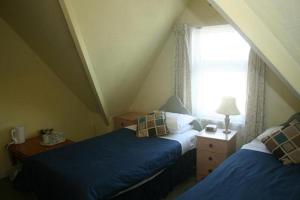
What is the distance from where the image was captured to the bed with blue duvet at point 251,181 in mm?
1661

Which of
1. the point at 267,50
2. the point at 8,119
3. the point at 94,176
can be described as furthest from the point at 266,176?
the point at 8,119

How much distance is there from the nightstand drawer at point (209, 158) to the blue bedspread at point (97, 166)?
310 mm

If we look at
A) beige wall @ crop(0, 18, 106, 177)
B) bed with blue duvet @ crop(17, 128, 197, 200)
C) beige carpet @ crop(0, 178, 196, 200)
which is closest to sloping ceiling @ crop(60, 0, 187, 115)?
beige wall @ crop(0, 18, 106, 177)

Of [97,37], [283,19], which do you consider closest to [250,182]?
[283,19]

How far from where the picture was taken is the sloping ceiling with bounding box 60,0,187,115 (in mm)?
2477

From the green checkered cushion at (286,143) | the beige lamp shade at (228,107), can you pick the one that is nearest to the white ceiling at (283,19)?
the green checkered cushion at (286,143)

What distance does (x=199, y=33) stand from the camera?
135 inches

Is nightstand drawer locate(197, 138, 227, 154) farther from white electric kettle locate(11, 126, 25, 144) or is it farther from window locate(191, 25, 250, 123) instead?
white electric kettle locate(11, 126, 25, 144)

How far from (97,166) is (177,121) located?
1249 millimetres

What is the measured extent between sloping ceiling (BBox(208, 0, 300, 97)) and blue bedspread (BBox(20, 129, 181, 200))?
1426 millimetres

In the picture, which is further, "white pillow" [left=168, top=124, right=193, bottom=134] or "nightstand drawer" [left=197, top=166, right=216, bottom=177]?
"white pillow" [left=168, top=124, right=193, bottom=134]

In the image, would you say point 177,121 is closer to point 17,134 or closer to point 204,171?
point 204,171

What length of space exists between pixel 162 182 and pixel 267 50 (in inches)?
67.1

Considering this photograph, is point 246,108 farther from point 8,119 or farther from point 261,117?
point 8,119
